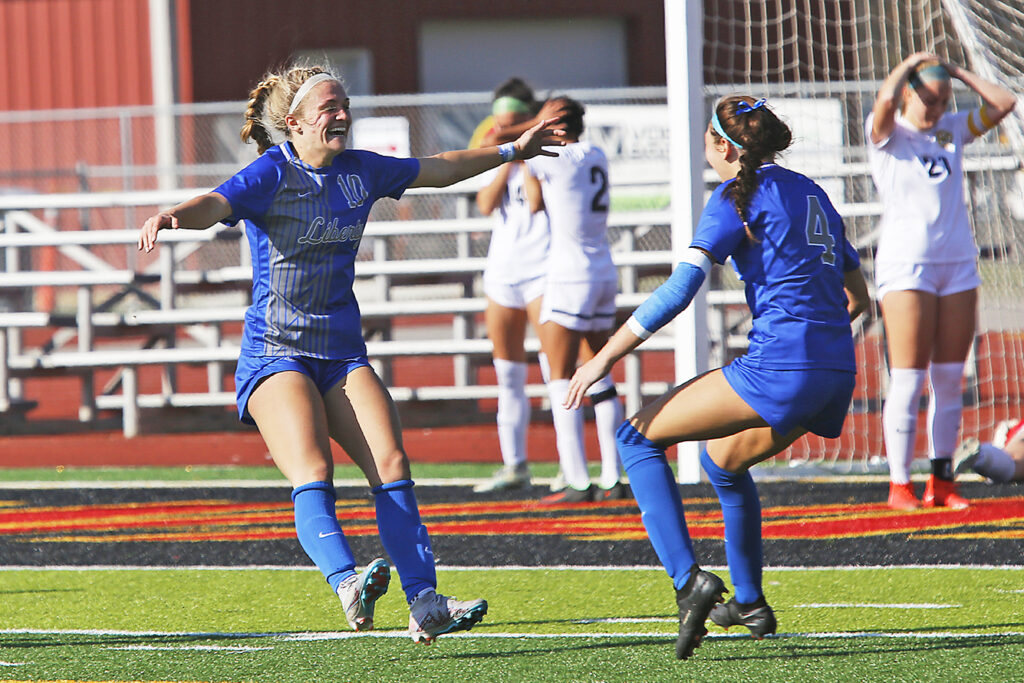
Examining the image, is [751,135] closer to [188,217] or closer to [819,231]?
[819,231]

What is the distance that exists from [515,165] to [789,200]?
3.55m

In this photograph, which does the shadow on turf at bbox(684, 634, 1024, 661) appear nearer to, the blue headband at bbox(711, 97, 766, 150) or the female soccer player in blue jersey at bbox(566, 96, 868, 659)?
the female soccer player in blue jersey at bbox(566, 96, 868, 659)

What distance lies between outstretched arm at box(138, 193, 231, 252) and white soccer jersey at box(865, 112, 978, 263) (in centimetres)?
374

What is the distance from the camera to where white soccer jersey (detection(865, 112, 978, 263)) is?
665cm

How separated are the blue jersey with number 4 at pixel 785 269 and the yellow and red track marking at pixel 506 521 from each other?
91.6 inches

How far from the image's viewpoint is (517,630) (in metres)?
4.58

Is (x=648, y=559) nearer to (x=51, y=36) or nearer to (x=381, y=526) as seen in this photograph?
(x=381, y=526)

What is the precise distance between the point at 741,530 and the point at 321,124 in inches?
69.1

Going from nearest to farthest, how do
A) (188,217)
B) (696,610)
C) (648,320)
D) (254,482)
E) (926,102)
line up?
(188,217)
(696,610)
(648,320)
(926,102)
(254,482)

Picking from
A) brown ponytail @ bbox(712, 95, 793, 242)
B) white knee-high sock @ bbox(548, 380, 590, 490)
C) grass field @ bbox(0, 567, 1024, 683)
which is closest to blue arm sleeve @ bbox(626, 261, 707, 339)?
brown ponytail @ bbox(712, 95, 793, 242)

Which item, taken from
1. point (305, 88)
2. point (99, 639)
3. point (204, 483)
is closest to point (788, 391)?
point (305, 88)

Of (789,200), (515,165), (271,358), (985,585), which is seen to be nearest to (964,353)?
(985,585)

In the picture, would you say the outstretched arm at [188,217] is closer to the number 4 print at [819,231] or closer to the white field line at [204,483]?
the number 4 print at [819,231]

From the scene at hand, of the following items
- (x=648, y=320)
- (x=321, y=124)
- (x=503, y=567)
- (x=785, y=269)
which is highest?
(x=321, y=124)
